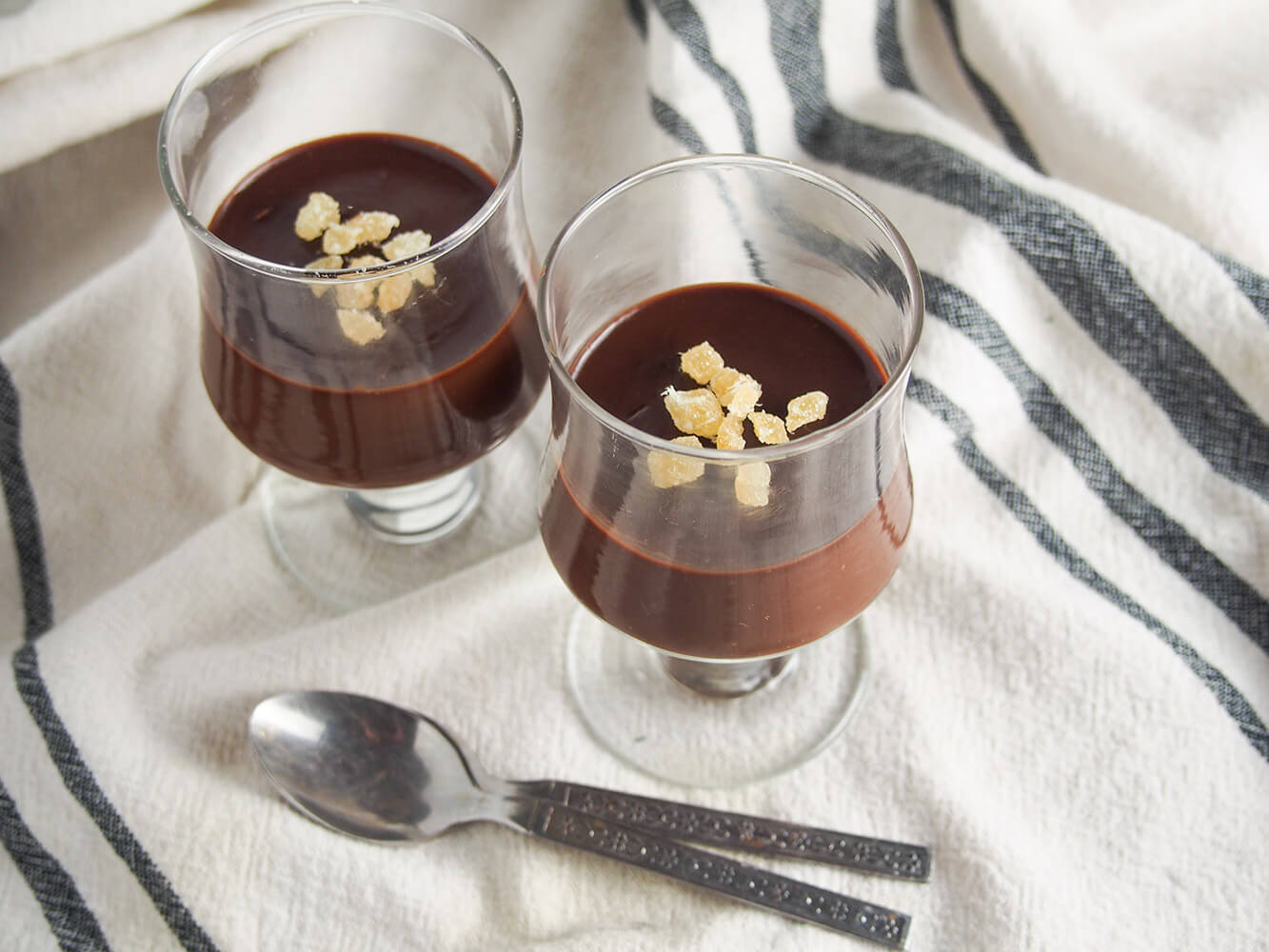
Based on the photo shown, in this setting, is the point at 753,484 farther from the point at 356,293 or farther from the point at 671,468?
the point at 356,293

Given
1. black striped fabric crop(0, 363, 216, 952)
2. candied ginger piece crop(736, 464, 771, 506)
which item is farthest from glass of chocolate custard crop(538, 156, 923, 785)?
black striped fabric crop(0, 363, 216, 952)

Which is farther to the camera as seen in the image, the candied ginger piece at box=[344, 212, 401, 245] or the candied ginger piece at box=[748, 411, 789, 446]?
the candied ginger piece at box=[344, 212, 401, 245]

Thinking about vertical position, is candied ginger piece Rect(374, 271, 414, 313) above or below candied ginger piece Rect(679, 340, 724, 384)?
above

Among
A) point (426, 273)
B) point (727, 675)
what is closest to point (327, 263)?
point (426, 273)

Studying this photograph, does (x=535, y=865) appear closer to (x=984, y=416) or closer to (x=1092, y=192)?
(x=984, y=416)

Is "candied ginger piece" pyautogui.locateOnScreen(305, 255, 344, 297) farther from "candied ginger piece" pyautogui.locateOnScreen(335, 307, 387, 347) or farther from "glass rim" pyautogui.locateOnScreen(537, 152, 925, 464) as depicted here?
"glass rim" pyautogui.locateOnScreen(537, 152, 925, 464)
